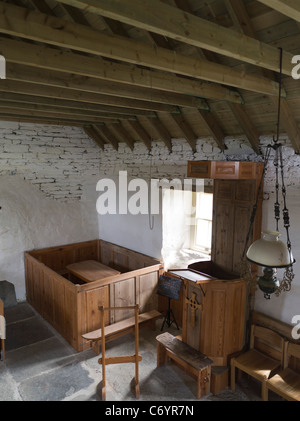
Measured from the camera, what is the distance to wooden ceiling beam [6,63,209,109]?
3460 millimetres

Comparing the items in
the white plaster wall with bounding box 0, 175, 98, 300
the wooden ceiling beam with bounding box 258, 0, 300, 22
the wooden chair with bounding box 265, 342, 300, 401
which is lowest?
the wooden chair with bounding box 265, 342, 300, 401

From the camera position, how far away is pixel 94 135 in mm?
7508

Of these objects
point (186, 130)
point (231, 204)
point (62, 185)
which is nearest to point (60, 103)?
point (186, 130)

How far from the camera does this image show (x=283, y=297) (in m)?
4.54

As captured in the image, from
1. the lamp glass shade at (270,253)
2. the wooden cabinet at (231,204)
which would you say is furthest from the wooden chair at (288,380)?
the lamp glass shade at (270,253)

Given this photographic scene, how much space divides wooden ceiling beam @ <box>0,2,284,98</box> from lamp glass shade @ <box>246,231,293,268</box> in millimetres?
1591

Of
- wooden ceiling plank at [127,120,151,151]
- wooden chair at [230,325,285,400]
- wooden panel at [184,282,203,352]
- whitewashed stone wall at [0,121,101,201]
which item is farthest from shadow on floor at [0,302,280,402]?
wooden ceiling plank at [127,120,151,151]

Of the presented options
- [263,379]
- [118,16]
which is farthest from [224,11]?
[263,379]

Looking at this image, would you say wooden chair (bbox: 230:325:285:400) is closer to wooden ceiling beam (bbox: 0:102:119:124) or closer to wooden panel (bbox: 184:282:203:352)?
wooden panel (bbox: 184:282:203:352)

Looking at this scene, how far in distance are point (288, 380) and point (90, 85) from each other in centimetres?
439

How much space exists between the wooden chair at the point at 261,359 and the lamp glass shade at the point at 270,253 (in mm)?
2214

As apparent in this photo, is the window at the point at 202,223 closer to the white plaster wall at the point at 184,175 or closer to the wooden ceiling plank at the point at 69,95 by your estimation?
the white plaster wall at the point at 184,175

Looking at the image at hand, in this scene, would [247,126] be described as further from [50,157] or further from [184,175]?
[50,157]
